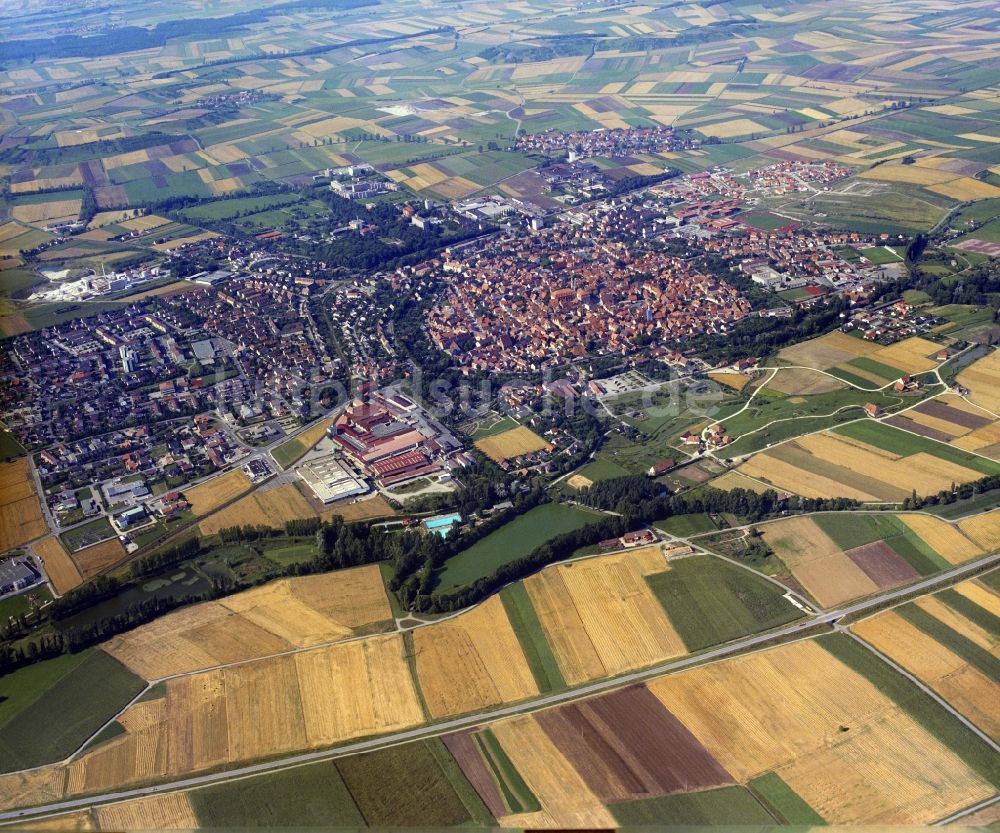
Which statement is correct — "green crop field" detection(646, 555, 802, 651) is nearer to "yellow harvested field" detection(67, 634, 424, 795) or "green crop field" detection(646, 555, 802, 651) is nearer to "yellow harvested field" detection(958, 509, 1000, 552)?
"yellow harvested field" detection(958, 509, 1000, 552)

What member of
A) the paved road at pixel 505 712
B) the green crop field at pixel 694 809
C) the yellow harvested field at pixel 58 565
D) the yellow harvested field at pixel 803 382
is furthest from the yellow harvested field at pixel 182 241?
the green crop field at pixel 694 809

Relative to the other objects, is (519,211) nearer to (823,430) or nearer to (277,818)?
(823,430)

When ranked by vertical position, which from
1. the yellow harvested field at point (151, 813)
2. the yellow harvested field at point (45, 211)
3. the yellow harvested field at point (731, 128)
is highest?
the yellow harvested field at point (45, 211)

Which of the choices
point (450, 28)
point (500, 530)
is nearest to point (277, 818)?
point (500, 530)

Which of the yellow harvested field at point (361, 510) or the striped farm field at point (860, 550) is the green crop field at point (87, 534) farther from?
the striped farm field at point (860, 550)

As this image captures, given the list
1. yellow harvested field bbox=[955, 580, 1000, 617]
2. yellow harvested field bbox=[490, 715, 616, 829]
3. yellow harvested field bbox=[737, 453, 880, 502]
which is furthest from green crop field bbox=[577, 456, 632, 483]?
yellow harvested field bbox=[490, 715, 616, 829]
